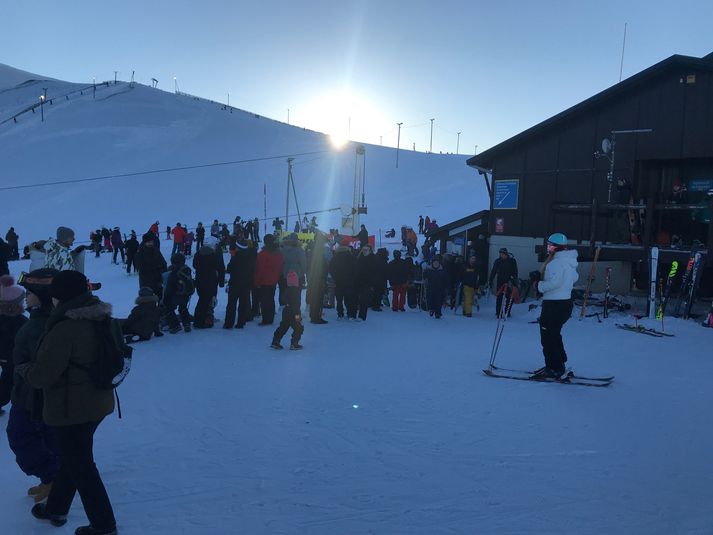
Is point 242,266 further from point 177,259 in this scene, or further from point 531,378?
point 531,378

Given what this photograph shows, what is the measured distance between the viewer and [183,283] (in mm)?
9617

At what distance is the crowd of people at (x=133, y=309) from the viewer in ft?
10.00

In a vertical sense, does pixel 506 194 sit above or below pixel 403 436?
above

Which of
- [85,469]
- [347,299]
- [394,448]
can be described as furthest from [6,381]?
[347,299]

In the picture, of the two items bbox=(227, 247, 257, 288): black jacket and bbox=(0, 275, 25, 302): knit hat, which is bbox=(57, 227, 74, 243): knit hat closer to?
bbox=(0, 275, 25, 302): knit hat

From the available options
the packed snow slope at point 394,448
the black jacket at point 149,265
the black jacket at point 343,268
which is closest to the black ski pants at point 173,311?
the black jacket at point 149,265

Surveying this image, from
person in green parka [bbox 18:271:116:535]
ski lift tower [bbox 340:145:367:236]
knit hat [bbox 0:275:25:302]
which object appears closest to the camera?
person in green parka [bbox 18:271:116:535]

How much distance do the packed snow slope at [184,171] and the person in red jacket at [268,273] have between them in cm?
2961

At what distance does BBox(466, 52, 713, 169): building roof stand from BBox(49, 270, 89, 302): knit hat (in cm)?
1419

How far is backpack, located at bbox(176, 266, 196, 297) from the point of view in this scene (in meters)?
9.59

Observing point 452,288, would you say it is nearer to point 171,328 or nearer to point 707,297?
point 707,297

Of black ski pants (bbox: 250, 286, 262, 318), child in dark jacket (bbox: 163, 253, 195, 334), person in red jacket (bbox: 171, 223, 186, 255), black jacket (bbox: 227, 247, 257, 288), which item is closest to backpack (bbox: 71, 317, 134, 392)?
child in dark jacket (bbox: 163, 253, 195, 334)

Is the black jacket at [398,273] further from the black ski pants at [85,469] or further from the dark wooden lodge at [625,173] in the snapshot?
the black ski pants at [85,469]

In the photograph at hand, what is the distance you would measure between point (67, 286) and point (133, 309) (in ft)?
20.9
